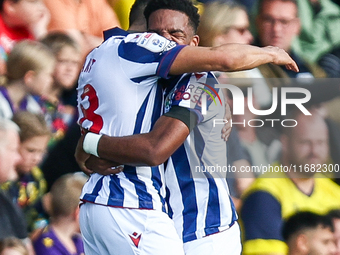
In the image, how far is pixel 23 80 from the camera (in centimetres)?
396

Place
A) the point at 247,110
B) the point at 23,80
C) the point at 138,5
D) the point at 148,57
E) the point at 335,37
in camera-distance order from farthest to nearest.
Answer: the point at 335,37 < the point at 247,110 < the point at 23,80 < the point at 138,5 < the point at 148,57

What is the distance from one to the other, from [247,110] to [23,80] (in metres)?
1.82

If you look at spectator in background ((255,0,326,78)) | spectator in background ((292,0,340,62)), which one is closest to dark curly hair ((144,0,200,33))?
spectator in background ((255,0,326,78))

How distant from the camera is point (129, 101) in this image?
233cm

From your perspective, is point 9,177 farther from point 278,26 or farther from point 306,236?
point 278,26

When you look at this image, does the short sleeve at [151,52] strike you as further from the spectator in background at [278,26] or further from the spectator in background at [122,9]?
the spectator in background at [278,26]

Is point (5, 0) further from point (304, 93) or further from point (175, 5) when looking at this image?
point (304, 93)

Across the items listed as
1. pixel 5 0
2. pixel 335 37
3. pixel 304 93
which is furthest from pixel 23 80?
pixel 335 37

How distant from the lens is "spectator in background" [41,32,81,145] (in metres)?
4.04

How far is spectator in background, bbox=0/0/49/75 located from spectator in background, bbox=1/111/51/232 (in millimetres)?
536

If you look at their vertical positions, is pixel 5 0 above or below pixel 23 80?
above

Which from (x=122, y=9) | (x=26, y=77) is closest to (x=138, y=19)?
(x=26, y=77)

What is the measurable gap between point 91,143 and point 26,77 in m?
1.80

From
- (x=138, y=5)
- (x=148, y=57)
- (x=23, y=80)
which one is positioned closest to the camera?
(x=148, y=57)
